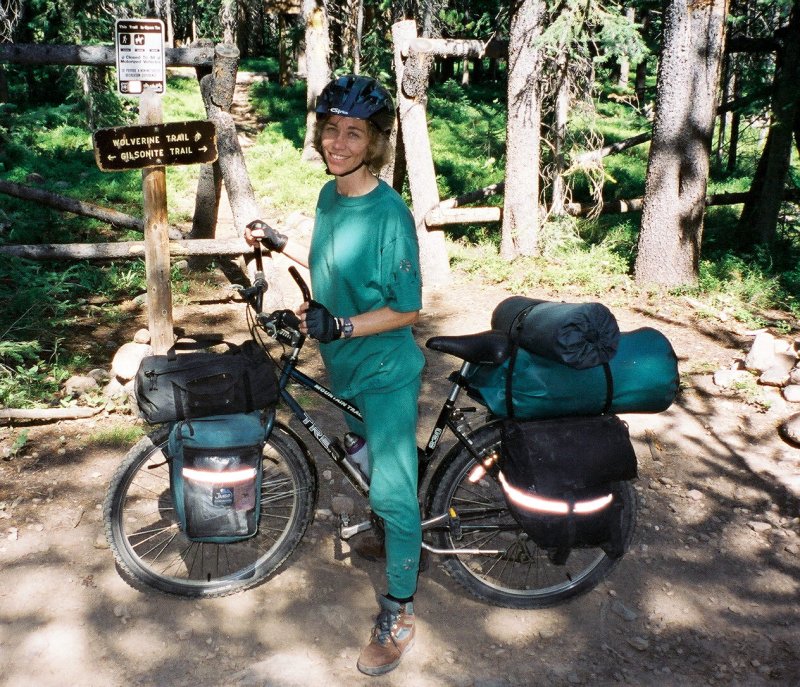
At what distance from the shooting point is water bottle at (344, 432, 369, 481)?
3680mm

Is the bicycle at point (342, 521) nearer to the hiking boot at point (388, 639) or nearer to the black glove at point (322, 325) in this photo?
the black glove at point (322, 325)

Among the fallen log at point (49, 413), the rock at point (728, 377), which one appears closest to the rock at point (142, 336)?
the fallen log at point (49, 413)

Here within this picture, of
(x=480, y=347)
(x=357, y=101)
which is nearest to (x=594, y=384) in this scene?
(x=480, y=347)

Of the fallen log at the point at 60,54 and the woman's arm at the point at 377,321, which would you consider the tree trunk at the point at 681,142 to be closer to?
the fallen log at the point at 60,54

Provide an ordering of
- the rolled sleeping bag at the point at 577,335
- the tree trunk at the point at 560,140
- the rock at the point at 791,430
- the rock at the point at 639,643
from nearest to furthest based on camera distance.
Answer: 1. the rolled sleeping bag at the point at 577,335
2. the rock at the point at 639,643
3. the rock at the point at 791,430
4. the tree trunk at the point at 560,140

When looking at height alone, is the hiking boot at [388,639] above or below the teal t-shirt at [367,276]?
below

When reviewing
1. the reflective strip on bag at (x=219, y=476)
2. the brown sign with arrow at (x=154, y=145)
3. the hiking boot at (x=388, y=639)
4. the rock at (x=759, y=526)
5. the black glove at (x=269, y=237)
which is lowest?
the rock at (x=759, y=526)

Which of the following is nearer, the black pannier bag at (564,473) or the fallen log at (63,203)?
the black pannier bag at (564,473)

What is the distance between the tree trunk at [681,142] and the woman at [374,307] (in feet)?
20.0

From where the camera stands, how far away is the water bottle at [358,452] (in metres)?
3.68

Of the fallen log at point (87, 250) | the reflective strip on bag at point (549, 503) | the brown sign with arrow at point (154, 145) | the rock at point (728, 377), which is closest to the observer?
the reflective strip on bag at point (549, 503)

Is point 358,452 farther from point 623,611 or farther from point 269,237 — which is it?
point 623,611

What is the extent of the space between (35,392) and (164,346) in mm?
1000

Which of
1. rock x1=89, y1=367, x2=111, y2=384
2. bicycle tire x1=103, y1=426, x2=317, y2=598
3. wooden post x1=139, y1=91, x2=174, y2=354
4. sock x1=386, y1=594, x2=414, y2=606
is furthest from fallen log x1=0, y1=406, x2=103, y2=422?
sock x1=386, y1=594, x2=414, y2=606
